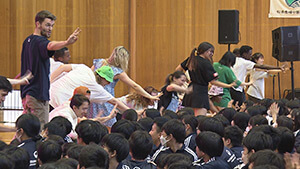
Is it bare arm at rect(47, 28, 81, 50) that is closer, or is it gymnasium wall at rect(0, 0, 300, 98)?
bare arm at rect(47, 28, 81, 50)

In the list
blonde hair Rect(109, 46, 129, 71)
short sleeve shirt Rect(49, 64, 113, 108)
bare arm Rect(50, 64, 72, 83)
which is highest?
blonde hair Rect(109, 46, 129, 71)

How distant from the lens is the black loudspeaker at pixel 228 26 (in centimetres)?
967

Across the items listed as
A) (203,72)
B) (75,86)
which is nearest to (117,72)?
(75,86)

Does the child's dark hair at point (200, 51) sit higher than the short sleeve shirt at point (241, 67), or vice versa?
the child's dark hair at point (200, 51)

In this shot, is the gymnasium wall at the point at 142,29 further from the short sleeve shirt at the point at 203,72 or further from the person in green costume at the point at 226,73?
Answer: the short sleeve shirt at the point at 203,72

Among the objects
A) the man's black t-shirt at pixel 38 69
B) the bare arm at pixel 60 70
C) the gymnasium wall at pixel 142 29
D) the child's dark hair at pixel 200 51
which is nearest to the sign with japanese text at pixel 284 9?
the gymnasium wall at pixel 142 29

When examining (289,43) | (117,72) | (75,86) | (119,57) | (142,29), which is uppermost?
(142,29)

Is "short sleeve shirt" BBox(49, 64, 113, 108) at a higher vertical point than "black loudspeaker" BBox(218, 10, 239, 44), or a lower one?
lower

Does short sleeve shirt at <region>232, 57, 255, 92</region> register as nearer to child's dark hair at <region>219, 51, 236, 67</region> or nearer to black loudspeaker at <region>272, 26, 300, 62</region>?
child's dark hair at <region>219, 51, 236, 67</region>

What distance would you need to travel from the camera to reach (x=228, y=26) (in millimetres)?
9766

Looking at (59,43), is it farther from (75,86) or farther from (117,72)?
(117,72)

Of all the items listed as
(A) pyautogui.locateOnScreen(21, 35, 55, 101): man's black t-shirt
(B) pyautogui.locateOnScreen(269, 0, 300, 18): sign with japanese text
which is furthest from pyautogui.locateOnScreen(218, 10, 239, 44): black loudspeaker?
(A) pyautogui.locateOnScreen(21, 35, 55, 101): man's black t-shirt

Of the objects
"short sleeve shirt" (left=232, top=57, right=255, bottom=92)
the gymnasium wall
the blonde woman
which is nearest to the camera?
the blonde woman

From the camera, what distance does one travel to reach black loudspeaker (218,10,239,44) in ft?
31.7
